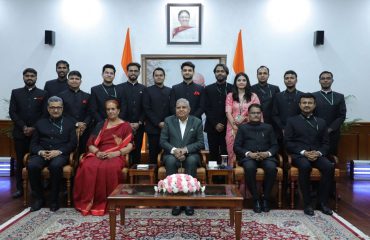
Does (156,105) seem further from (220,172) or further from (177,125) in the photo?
(220,172)

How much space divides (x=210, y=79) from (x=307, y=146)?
2.64m

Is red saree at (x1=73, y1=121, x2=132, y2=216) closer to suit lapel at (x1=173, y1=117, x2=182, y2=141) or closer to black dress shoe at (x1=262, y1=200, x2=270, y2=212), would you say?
suit lapel at (x1=173, y1=117, x2=182, y2=141)

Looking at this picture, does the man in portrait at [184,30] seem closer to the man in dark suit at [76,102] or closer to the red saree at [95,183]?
the man in dark suit at [76,102]

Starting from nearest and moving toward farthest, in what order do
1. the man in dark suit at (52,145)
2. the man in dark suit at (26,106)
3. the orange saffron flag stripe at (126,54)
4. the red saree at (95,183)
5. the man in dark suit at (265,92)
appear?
the red saree at (95,183) → the man in dark suit at (52,145) → the man in dark suit at (26,106) → the man in dark suit at (265,92) → the orange saffron flag stripe at (126,54)

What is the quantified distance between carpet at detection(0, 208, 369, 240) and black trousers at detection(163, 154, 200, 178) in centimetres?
42

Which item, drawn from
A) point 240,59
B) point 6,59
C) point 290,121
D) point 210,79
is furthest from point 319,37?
point 6,59

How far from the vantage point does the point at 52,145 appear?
445cm

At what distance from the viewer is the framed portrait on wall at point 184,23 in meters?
6.56

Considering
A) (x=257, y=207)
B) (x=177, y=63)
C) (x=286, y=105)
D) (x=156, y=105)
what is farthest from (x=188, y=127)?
(x=177, y=63)

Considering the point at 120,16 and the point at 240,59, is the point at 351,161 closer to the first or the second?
the point at 240,59

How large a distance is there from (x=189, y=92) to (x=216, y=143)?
2.58ft

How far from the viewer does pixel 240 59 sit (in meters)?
6.50

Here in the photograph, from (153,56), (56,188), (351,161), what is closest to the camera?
(56,188)

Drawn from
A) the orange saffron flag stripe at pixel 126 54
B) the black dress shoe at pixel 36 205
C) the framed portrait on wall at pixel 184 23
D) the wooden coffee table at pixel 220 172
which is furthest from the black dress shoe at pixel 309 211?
the orange saffron flag stripe at pixel 126 54
